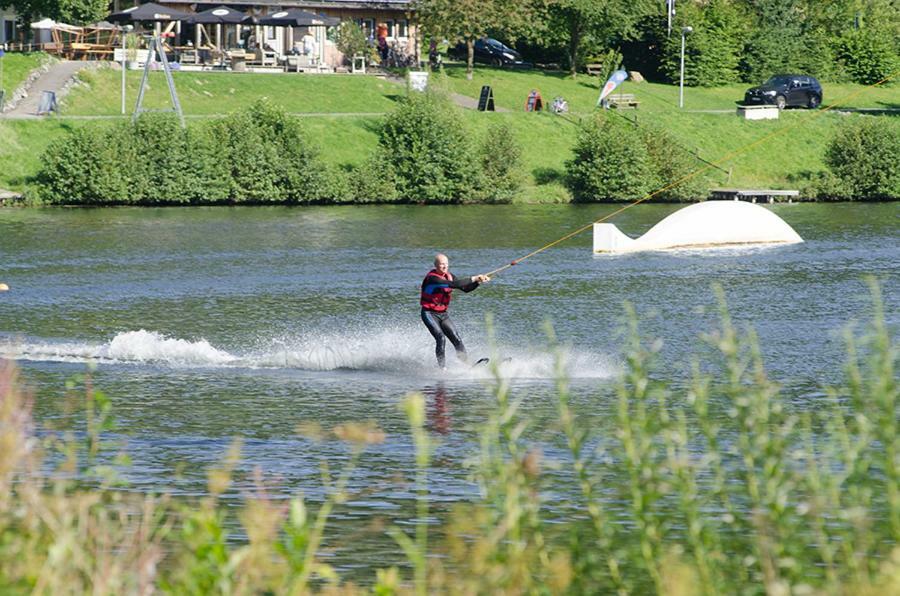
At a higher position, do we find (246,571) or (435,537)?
(246,571)

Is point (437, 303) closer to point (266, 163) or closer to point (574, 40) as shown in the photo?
point (266, 163)

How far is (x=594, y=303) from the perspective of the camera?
38.7m

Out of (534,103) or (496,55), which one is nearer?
(534,103)

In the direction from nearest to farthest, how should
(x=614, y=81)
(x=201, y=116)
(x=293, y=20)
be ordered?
1. (x=201, y=116)
2. (x=614, y=81)
3. (x=293, y=20)

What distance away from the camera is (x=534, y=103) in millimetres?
82250

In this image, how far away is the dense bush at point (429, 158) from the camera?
68875 millimetres

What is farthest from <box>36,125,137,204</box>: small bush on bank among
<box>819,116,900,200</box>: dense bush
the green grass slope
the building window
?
the building window

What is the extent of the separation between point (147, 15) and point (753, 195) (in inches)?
1340

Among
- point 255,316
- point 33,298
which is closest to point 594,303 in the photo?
point 255,316

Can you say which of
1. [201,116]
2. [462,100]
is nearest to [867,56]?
[462,100]

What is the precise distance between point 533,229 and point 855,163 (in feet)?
76.3

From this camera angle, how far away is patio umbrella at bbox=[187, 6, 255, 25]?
3339 inches

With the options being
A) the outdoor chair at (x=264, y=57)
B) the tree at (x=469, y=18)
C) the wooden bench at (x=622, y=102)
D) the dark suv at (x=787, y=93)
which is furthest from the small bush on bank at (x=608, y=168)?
the outdoor chair at (x=264, y=57)

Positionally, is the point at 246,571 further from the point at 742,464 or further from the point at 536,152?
the point at 536,152
